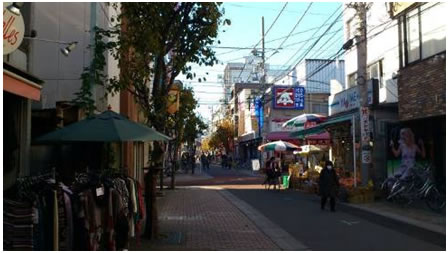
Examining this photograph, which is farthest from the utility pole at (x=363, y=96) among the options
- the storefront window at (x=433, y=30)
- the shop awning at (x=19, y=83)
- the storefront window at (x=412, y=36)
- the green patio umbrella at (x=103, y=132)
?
the shop awning at (x=19, y=83)

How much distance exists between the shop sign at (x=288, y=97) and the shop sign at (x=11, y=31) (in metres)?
44.6

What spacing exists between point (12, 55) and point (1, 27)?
2149mm

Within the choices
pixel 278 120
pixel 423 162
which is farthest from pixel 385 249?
pixel 278 120

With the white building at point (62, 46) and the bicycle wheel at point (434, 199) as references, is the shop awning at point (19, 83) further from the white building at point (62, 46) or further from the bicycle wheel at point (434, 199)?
the bicycle wheel at point (434, 199)

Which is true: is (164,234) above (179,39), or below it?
below

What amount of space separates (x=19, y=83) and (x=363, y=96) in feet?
42.6

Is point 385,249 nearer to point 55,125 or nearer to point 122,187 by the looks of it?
point 122,187

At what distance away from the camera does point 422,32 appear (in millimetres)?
16391

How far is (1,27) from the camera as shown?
7727 millimetres

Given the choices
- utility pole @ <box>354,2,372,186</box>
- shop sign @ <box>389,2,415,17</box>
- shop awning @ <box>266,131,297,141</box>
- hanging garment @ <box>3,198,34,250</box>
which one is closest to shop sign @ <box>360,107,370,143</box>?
utility pole @ <box>354,2,372,186</box>

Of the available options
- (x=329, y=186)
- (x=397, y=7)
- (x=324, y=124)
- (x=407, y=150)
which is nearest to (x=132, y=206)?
(x=329, y=186)

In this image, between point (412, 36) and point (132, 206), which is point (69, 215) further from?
point (412, 36)

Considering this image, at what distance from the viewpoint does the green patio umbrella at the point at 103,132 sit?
8.99m

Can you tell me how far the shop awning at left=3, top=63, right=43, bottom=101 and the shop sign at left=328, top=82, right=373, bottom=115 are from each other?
1389 cm
